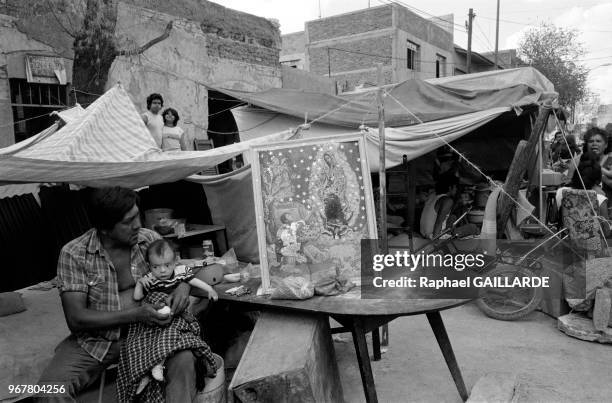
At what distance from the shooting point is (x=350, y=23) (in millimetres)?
20406

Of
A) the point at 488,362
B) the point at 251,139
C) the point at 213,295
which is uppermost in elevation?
the point at 251,139

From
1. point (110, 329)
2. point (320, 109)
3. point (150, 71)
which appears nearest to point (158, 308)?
point (110, 329)

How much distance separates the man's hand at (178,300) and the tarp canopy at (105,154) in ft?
3.66

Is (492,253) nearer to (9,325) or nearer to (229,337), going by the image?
(229,337)

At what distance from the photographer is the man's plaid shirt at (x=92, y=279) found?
2.35 meters

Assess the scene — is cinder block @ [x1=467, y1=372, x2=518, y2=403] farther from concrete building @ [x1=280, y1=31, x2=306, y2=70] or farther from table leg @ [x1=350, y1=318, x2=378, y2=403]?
concrete building @ [x1=280, y1=31, x2=306, y2=70]

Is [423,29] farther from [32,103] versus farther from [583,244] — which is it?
[583,244]

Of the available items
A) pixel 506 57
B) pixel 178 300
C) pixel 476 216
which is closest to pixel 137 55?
pixel 476 216

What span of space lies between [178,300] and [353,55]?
19448 mm

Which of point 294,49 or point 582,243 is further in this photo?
point 294,49

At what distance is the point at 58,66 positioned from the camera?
6734 mm

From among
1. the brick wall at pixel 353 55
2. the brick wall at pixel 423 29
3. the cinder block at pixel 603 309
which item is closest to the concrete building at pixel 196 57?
the cinder block at pixel 603 309

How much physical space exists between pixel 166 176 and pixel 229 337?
52.7 inches

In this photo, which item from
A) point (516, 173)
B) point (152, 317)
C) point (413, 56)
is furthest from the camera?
point (413, 56)
